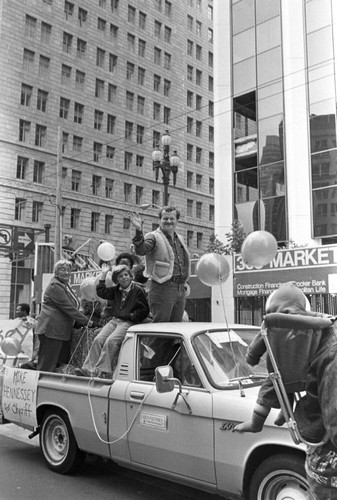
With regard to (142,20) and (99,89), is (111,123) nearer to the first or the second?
(99,89)

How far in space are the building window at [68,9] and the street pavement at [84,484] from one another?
51.2m

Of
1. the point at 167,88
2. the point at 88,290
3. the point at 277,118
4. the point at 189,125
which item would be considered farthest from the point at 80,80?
the point at 88,290

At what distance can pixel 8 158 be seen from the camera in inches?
1726

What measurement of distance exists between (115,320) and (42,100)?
45.3 m

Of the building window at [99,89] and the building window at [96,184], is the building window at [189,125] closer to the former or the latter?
the building window at [99,89]

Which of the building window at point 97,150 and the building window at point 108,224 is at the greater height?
the building window at point 97,150

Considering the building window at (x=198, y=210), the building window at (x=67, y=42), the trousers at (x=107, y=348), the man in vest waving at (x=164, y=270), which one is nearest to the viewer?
the trousers at (x=107, y=348)

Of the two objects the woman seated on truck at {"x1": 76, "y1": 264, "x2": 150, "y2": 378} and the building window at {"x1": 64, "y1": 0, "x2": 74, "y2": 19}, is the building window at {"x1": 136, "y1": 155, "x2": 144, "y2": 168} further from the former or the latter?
the woman seated on truck at {"x1": 76, "y1": 264, "x2": 150, "y2": 378}

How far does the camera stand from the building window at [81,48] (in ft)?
165

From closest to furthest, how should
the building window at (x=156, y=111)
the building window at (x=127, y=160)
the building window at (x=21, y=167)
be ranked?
1. the building window at (x=21, y=167)
2. the building window at (x=127, y=160)
3. the building window at (x=156, y=111)

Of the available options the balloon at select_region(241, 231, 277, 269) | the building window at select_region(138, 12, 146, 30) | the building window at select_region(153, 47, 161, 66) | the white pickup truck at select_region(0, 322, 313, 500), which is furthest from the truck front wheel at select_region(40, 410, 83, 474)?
the building window at select_region(138, 12, 146, 30)

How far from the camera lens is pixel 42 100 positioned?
4688cm

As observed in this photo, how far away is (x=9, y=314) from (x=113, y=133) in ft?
71.8

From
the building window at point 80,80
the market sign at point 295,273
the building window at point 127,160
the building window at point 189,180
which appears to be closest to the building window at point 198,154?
the building window at point 189,180
